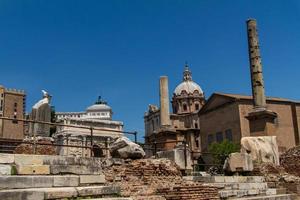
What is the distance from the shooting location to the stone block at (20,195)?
646cm

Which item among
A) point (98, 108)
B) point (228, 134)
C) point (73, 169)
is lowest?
point (73, 169)

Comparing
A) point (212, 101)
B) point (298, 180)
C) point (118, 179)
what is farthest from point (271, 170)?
point (212, 101)

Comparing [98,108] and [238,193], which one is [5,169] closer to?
[238,193]

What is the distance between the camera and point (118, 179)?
9117mm

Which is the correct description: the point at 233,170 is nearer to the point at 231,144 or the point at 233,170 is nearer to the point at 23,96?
the point at 231,144

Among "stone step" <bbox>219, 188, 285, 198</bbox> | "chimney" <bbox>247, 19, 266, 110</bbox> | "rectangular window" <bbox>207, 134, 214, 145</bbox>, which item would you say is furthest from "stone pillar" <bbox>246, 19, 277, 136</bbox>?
"rectangular window" <bbox>207, 134, 214, 145</bbox>

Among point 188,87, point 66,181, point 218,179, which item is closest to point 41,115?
point 66,181

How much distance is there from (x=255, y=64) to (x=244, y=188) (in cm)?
875

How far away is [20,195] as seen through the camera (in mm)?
6590

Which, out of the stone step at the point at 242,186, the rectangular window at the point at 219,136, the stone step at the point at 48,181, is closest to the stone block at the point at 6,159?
the stone step at the point at 48,181

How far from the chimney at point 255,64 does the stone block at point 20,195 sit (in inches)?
526

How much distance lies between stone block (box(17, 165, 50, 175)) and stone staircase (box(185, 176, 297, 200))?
14.6 ft

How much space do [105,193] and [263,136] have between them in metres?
9.33

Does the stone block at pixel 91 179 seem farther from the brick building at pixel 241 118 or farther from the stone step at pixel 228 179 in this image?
the brick building at pixel 241 118
